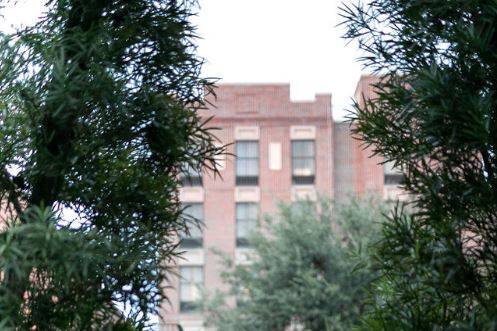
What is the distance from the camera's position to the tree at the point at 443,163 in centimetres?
488

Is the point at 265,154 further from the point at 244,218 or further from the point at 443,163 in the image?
the point at 443,163

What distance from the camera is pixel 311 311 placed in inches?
1067

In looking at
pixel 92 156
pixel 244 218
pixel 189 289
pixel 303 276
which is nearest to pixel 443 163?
pixel 92 156

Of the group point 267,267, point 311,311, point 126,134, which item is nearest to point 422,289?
point 126,134

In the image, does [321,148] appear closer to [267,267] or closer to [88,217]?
[267,267]

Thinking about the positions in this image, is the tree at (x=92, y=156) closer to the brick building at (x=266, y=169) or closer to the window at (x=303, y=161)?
the brick building at (x=266, y=169)

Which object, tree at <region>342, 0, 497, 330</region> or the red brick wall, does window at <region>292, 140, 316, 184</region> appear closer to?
the red brick wall

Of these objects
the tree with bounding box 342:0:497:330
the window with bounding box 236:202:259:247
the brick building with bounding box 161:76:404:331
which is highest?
the brick building with bounding box 161:76:404:331

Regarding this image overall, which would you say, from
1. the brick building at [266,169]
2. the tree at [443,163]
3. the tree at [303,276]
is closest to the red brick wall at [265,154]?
the brick building at [266,169]

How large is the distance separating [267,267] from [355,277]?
2637 millimetres

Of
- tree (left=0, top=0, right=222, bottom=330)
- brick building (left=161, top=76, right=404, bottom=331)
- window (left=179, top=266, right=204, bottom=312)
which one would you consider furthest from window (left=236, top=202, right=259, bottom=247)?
tree (left=0, top=0, right=222, bottom=330)

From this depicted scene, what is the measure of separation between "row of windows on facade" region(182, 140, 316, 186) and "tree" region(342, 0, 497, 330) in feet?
122

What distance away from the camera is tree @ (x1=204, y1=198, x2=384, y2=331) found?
27312 mm

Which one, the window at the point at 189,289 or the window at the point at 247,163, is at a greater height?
the window at the point at 247,163
